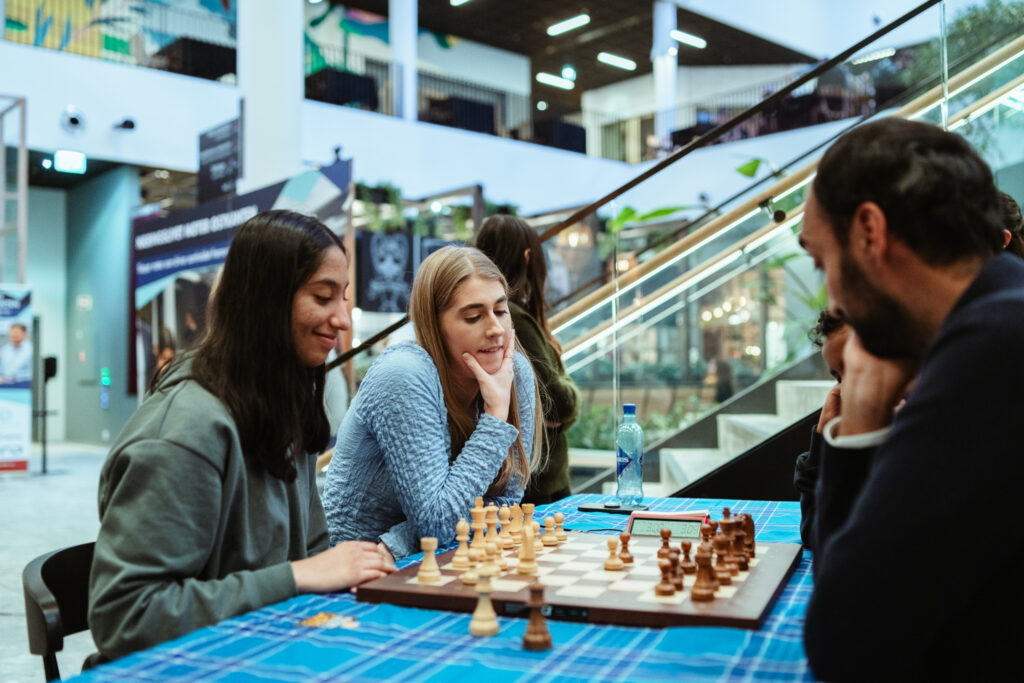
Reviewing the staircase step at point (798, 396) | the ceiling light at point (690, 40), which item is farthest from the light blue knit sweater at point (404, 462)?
the ceiling light at point (690, 40)

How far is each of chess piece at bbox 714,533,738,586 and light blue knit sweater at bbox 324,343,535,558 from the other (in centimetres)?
63

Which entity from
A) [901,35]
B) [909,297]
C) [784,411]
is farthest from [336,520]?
[901,35]

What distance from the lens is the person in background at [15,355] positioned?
8.82 m

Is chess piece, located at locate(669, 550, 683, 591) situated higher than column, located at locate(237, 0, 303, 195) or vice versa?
column, located at locate(237, 0, 303, 195)

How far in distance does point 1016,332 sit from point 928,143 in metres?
0.26

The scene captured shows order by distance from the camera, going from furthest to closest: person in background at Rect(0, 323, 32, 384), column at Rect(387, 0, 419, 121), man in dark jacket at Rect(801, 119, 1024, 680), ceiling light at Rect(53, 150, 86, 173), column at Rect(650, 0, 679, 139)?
column at Rect(650, 0, 679, 139) < column at Rect(387, 0, 419, 121) < ceiling light at Rect(53, 150, 86, 173) < person in background at Rect(0, 323, 32, 384) < man in dark jacket at Rect(801, 119, 1024, 680)

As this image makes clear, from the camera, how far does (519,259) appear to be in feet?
10.8

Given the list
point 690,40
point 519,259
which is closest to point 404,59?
point 690,40

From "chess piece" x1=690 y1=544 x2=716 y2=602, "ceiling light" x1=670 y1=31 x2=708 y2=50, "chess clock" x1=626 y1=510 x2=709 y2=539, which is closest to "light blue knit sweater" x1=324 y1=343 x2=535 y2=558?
"chess clock" x1=626 y1=510 x2=709 y2=539

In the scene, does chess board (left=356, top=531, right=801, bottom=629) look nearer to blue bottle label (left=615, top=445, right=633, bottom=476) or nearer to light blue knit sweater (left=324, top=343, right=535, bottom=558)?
light blue knit sweater (left=324, top=343, right=535, bottom=558)

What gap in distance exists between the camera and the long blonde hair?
221 cm

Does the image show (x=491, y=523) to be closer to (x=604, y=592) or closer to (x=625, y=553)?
(x=625, y=553)

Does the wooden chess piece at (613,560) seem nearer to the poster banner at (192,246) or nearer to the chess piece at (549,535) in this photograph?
the chess piece at (549,535)

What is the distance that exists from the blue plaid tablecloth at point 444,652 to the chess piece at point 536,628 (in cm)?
1
